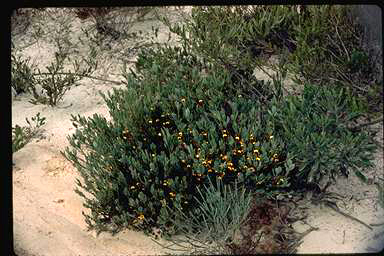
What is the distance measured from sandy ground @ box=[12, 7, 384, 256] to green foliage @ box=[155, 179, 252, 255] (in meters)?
0.20

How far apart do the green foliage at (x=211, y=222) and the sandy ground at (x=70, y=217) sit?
195mm

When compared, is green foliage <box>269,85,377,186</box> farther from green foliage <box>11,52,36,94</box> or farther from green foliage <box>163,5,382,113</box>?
green foliage <box>11,52,36,94</box>

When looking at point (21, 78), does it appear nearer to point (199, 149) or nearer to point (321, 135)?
point (199, 149)

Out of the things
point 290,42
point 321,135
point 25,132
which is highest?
point 290,42

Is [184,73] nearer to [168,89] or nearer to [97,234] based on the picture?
[168,89]

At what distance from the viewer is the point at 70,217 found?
4.64 metres

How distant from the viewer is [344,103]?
459 cm

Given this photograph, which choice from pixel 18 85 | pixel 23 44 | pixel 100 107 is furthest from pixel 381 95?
pixel 23 44

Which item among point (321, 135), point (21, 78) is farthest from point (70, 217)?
point (21, 78)

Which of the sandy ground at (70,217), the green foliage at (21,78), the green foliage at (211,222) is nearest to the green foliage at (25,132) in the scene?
the sandy ground at (70,217)

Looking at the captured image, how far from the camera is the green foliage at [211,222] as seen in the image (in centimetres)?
414

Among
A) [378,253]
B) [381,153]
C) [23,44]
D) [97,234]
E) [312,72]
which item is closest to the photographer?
[378,253]

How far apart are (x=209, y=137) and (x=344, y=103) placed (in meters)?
1.01

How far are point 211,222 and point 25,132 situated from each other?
2.14 meters
